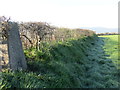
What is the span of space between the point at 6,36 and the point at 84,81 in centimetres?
315

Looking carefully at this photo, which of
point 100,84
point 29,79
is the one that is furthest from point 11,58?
point 100,84

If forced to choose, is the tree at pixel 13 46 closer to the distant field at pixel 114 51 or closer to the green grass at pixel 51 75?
the green grass at pixel 51 75

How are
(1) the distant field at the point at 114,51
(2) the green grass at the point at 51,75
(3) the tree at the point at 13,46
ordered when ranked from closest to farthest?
(2) the green grass at the point at 51,75 < (3) the tree at the point at 13,46 < (1) the distant field at the point at 114,51

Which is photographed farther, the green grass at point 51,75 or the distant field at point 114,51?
the distant field at point 114,51

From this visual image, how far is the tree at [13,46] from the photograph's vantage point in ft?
14.2

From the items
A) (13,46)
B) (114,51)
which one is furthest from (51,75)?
(114,51)

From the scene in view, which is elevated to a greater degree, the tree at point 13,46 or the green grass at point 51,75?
the tree at point 13,46

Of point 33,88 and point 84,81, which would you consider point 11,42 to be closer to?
point 33,88

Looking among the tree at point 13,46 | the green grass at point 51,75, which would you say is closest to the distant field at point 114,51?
the green grass at point 51,75

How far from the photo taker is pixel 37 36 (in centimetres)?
709

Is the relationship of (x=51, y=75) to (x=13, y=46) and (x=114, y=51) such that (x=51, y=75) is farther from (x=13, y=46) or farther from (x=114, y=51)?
(x=114, y=51)

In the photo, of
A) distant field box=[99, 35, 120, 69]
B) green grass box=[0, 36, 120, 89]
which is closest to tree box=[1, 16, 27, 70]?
green grass box=[0, 36, 120, 89]

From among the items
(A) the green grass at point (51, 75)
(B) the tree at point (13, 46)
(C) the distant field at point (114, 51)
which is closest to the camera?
(A) the green grass at point (51, 75)

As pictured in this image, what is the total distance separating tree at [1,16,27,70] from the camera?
4.34 m
